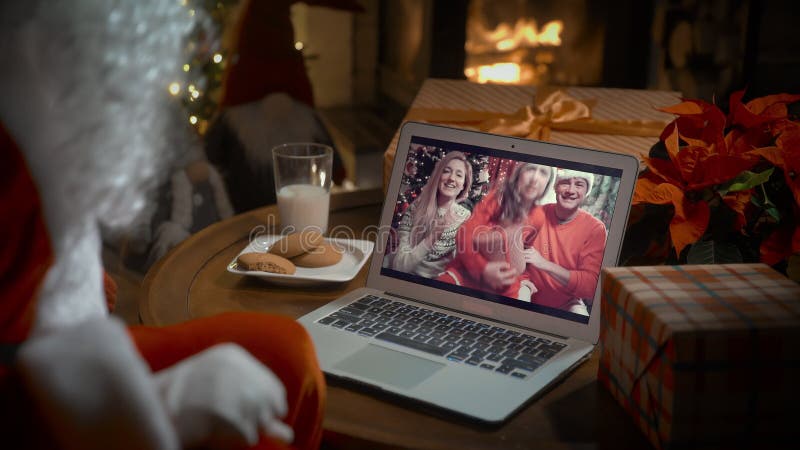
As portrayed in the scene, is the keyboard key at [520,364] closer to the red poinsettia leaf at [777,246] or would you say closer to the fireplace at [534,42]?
the red poinsettia leaf at [777,246]

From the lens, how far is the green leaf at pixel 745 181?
36.0 inches

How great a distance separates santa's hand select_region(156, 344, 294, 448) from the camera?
51 cm

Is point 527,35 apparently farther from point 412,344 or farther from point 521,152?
point 412,344

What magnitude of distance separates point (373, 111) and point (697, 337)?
1981mm

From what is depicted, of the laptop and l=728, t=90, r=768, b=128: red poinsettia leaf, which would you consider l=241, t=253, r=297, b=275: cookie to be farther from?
l=728, t=90, r=768, b=128: red poinsettia leaf

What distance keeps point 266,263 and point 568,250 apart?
0.41m

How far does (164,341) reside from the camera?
0.66 m

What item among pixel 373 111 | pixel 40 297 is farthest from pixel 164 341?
pixel 373 111

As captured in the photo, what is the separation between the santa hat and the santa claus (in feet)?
1.44

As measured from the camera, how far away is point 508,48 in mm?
2475

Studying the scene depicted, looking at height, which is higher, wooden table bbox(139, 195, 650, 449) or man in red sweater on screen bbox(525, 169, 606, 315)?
man in red sweater on screen bbox(525, 169, 606, 315)

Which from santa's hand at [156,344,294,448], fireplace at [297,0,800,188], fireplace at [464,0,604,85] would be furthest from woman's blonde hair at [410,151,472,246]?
fireplace at [464,0,604,85]

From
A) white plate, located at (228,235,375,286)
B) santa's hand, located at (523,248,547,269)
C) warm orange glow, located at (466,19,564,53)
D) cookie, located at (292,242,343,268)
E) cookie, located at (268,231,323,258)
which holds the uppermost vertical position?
warm orange glow, located at (466,19,564,53)

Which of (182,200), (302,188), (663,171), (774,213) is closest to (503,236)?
(663,171)
